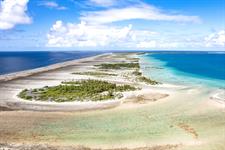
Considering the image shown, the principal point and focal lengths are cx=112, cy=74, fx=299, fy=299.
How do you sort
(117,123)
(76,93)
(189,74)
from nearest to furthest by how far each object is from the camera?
(117,123) → (76,93) → (189,74)

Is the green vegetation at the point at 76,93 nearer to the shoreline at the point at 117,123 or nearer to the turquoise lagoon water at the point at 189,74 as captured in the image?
the shoreline at the point at 117,123

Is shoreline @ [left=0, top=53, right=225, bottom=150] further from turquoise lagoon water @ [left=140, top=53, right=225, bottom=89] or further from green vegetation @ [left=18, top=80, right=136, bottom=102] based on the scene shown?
turquoise lagoon water @ [left=140, top=53, right=225, bottom=89]

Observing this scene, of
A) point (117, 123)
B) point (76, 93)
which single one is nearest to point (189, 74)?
point (76, 93)

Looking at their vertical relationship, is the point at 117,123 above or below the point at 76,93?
below

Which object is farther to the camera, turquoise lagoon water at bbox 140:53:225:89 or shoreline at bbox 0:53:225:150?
turquoise lagoon water at bbox 140:53:225:89

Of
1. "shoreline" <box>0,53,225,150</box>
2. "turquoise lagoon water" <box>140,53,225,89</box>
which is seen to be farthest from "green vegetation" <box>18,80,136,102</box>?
"turquoise lagoon water" <box>140,53,225,89</box>

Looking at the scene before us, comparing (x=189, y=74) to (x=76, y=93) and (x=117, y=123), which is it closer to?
(x=76, y=93)

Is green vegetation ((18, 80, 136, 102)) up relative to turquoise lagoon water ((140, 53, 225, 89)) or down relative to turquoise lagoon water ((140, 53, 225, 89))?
up

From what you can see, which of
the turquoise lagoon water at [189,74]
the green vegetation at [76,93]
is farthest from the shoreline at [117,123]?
the turquoise lagoon water at [189,74]

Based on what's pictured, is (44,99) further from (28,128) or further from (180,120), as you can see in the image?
(180,120)

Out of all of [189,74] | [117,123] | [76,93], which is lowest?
[189,74]

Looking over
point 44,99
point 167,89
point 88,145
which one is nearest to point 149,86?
point 167,89
